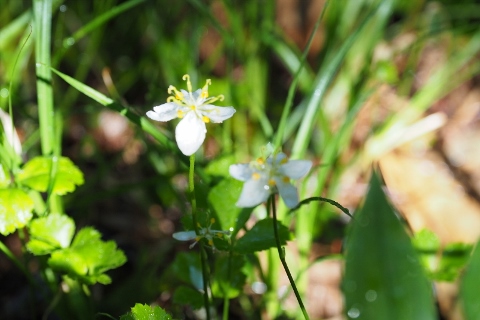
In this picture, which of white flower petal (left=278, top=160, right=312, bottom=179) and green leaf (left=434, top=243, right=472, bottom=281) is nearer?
white flower petal (left=278, top=160, right=312, bottom=179)

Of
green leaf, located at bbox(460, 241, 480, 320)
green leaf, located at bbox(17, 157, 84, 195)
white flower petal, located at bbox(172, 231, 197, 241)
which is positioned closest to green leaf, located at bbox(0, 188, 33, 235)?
green leaf, located at bbox(17, 157, 84, 195)

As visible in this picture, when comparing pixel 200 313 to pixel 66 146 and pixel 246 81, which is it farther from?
pixel 66 146

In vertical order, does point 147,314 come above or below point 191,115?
below

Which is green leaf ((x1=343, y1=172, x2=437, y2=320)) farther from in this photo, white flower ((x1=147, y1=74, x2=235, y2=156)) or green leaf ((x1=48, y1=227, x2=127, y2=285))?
green leaf ((x1=48, y1=227, x2=127, y2=285))

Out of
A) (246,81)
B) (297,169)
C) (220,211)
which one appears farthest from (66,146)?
(297,169)

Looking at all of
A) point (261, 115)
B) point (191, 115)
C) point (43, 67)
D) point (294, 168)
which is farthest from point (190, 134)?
point (261, 115)

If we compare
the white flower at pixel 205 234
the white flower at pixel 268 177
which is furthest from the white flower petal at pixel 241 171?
the white flower at pixel 205 234

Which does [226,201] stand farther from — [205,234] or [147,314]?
[147,314]
